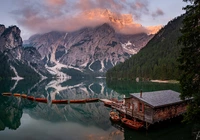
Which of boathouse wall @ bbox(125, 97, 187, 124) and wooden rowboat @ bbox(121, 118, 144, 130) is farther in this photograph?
wooden rowboat @ bbox(121, 118, 144, 130)

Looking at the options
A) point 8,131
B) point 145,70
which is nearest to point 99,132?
point 8,131

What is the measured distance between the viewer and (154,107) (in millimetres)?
35562

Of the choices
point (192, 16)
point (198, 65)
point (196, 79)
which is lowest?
point (196, 79)

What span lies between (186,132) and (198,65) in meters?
17.2

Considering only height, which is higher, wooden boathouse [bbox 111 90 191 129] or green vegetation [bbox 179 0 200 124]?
green vegetation [bbox 179 0 200 124]

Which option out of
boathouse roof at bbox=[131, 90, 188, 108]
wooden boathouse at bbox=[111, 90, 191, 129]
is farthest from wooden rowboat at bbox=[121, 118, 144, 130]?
boathouse roof at bbox=[131, 90, 188, 108]

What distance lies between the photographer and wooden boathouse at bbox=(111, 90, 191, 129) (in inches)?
1451

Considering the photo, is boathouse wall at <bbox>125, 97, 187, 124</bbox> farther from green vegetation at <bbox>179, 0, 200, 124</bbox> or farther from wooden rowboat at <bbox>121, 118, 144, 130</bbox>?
green vegetation at <bbox>179, 0, 200, 124</bbox>

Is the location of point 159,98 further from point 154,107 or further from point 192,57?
point 192,57

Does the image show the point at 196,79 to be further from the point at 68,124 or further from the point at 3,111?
the point at 3,111

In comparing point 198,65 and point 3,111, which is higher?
point 198,65

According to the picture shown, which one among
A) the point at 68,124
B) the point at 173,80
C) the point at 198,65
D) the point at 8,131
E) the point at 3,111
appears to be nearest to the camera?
the point at 198,65

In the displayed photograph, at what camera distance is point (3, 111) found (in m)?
60.1

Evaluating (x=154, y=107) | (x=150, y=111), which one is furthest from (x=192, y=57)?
(x=150, y=111)
